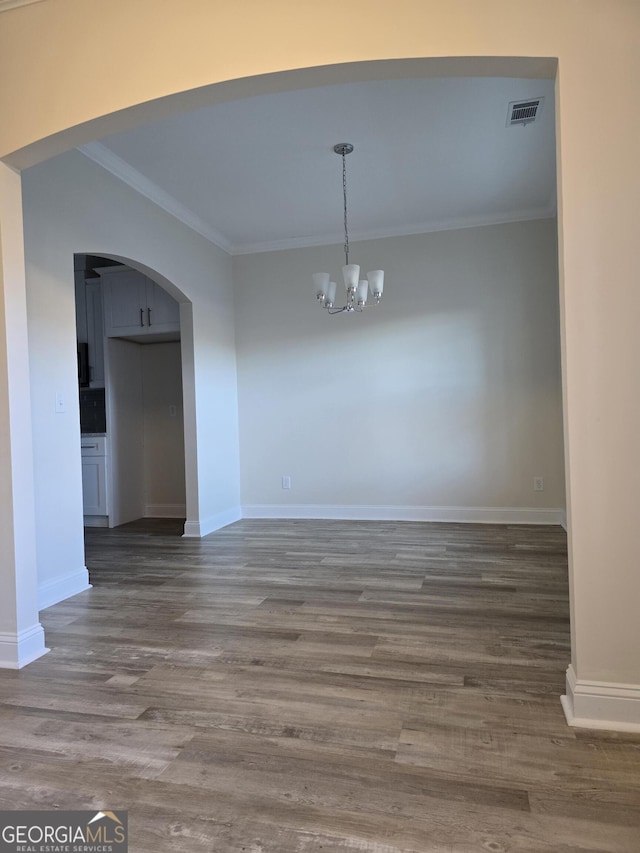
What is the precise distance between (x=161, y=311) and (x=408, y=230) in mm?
2613

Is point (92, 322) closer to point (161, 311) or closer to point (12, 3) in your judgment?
point (161, 311)

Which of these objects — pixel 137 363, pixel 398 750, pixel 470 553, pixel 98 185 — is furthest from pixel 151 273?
pixel 398 750

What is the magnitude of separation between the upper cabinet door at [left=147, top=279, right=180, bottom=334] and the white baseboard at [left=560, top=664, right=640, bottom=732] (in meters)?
4.58

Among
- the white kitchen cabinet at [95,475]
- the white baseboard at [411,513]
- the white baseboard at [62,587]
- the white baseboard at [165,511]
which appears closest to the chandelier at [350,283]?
the white baseboard at [411,513]

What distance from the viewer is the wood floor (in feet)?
4.61

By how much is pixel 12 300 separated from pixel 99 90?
3.23ft

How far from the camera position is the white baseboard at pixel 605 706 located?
1.78m

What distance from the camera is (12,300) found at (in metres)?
2.43

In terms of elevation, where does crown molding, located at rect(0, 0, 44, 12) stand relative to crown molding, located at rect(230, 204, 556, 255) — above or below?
above

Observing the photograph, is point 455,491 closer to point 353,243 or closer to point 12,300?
point 353,243

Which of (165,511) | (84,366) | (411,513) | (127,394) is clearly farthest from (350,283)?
(165,511)

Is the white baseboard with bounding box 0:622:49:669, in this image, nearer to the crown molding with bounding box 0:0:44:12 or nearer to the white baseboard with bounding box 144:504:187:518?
the crown molding with bounding box 0:0:44:12

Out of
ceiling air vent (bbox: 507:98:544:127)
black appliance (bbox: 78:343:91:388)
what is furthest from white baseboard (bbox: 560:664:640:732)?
black appliance (bbox: 78:343:91:388)

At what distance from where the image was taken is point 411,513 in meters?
5.35
